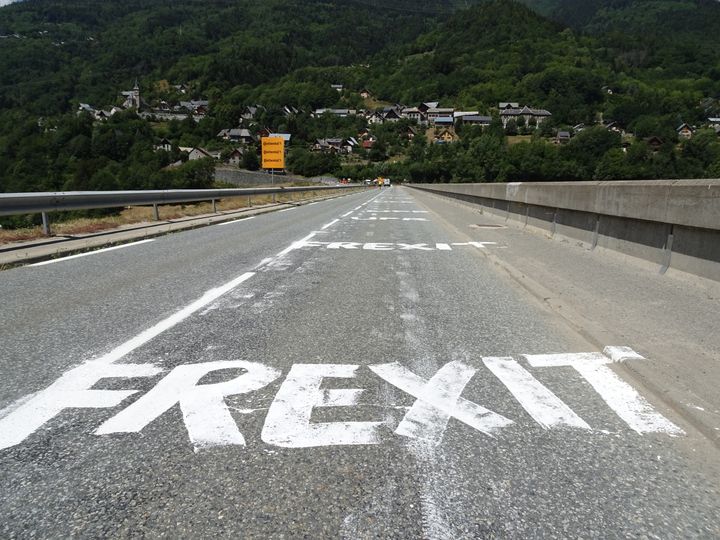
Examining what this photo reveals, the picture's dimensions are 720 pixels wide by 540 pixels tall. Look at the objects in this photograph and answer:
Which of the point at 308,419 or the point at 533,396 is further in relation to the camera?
the point at 533,396

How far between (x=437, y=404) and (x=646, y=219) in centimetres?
565

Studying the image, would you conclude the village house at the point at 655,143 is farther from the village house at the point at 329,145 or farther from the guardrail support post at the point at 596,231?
the village house at the point at 329,145

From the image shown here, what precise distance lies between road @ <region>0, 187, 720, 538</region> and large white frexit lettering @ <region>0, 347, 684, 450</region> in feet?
0.05

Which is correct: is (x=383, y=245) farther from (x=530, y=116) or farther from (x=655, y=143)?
(x=530, y=116)

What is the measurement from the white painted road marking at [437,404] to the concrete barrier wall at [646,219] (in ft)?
13.7

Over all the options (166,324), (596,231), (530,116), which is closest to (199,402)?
(166,324)

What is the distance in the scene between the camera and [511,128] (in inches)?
7347

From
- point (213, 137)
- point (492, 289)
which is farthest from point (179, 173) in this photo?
point (213, 137)

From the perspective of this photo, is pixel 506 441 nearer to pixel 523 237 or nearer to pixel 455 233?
pixel 523 237

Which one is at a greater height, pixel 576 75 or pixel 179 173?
pixel 576 75

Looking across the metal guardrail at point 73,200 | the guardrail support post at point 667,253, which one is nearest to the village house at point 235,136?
the metal guardrail at point 73,200

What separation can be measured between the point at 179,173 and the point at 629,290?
57.5 m

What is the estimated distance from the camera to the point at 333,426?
8.99ft

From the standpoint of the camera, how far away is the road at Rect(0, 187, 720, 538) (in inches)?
80.0
